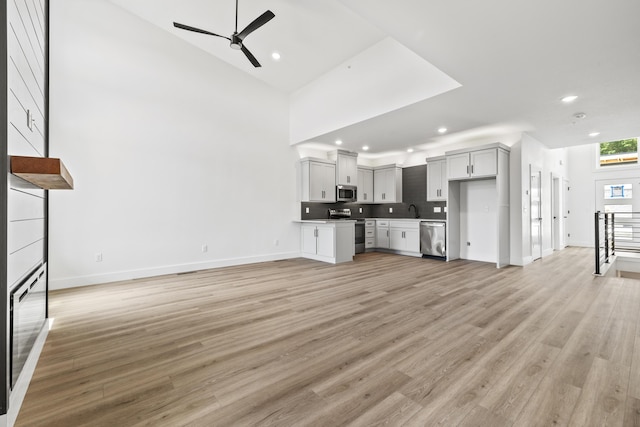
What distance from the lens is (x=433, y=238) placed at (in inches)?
248

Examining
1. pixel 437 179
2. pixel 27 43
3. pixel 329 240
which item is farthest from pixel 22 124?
pixel 437 179

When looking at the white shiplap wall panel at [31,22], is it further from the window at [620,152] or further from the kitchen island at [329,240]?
the window at [620,152]

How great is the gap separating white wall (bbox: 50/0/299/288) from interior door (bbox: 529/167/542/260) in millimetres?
5543

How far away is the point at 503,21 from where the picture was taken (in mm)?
2508

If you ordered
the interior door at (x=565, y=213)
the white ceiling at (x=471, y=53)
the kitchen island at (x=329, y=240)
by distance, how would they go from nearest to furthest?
the white ceiling at (x=471, y=53)
the kitchen island at (x=329, y=240)
the interior door at (x=565, y=213)

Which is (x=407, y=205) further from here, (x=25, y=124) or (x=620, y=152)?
(x=25, y=124)

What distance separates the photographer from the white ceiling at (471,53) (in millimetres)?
2467

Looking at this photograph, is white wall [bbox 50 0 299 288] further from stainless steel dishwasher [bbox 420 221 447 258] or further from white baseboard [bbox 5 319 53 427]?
stainless steel dishwasher [bbox 420 221 447 258]

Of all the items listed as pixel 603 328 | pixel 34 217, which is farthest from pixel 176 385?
pixel 603 328

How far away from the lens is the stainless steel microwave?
6941 mm

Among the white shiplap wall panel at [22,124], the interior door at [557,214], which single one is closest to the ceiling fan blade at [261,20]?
the white shiplap wall panel at [22,124]

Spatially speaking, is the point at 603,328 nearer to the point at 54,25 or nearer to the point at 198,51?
the point at 198,51

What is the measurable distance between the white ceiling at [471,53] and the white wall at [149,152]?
572 millimetres

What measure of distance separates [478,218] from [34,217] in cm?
694
